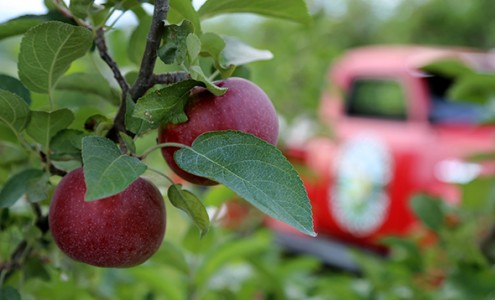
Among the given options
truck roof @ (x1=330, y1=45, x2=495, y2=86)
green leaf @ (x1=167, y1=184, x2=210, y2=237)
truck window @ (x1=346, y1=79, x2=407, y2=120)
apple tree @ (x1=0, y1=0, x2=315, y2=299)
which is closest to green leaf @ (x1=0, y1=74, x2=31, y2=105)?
apple tree @ (x1=0, y1=0, x2=315, y2=299)

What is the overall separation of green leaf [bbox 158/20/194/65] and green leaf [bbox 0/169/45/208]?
0.20m

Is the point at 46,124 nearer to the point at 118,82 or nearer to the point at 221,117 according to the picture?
the point at 118,82

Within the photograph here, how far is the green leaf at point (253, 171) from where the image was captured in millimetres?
523

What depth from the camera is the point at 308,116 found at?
2012mm

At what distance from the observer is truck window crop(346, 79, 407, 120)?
4.38 metres

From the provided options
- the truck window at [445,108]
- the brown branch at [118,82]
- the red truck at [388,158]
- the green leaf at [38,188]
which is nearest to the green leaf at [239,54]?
the brown branch at [118,82]

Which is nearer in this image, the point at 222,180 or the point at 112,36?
the point at 222,180

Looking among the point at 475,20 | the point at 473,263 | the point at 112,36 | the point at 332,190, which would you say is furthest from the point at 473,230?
the point at 475,20

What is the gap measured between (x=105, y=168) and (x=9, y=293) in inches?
10.0

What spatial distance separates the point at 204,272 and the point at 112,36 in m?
0.50

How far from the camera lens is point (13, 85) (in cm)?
70

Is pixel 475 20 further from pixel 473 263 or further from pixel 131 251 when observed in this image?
pixel 131 251

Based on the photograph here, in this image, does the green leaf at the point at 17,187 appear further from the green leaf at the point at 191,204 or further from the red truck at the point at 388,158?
the red truck at the point at 388,158

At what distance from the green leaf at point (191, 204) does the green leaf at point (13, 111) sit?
0.55 ft
